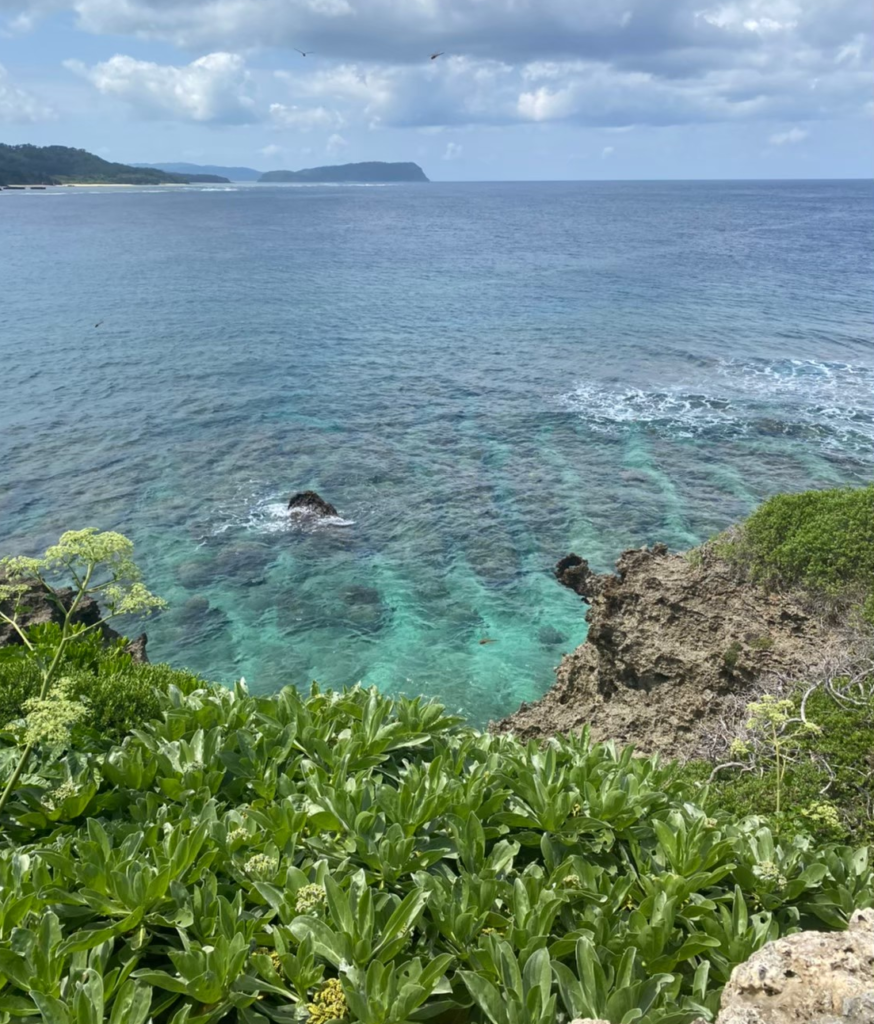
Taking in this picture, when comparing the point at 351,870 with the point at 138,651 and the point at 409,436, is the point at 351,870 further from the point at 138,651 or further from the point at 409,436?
the point at 409,436

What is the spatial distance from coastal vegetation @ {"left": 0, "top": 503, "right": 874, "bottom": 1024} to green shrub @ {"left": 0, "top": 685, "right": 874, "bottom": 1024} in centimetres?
2

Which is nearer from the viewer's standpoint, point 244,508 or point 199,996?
point 199,996

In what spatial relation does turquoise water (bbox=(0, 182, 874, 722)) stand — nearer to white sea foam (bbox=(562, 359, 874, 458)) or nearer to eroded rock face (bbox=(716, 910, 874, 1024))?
white sea foam (bbox=(562, 359, 874, 458))

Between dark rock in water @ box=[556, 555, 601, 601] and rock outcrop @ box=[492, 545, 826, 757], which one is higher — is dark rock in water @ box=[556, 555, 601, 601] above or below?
below

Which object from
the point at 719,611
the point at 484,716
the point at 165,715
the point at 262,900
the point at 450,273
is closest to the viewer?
the point at 262,900

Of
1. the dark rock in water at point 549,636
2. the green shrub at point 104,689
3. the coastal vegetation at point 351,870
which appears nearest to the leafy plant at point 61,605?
the coastal vegetation at point 351,870

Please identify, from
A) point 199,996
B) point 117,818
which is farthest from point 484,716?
point 199,996

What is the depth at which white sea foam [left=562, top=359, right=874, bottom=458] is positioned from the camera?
33.2m

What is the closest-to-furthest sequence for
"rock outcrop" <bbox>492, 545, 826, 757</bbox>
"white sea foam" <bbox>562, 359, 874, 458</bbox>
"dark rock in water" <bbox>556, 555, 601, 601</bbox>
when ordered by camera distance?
"rock outcrop" <bbox>492, 545, 826, 757</bbox>, "dark rock in water" <bbox>556, 555, 601, 601</bbox>, "white sea foam" <bbox>562, 359, 874, 458</bbox>

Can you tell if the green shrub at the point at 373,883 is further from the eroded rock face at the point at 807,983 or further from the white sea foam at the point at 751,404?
the white sea foam at the point at 751,404

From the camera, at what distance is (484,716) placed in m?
16.8

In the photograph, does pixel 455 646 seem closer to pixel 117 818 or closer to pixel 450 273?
pixel 117 818

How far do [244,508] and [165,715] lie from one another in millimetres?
20404

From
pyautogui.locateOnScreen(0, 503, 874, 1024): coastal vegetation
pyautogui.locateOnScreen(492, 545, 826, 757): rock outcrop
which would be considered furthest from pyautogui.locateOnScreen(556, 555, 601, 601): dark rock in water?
pyautogui.locateOnScreen(0, 503, 874, 1024): coastal vegetation
